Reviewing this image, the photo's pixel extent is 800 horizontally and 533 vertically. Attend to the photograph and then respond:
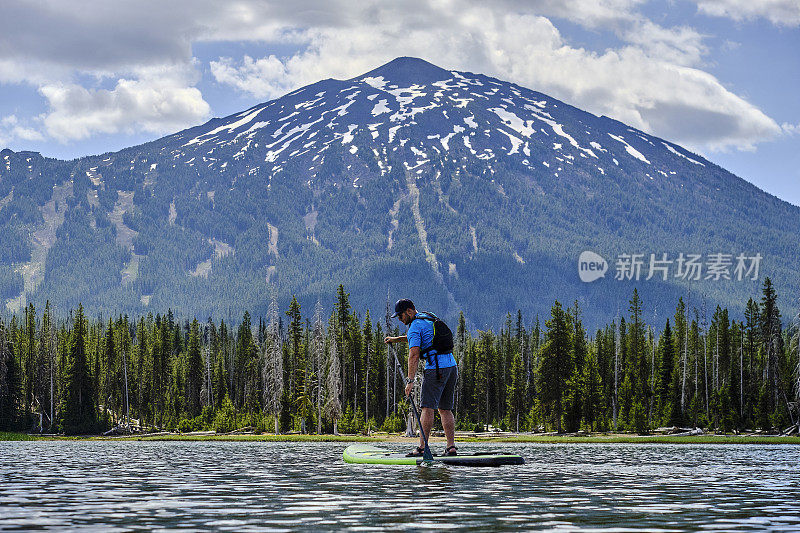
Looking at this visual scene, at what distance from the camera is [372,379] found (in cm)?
11569

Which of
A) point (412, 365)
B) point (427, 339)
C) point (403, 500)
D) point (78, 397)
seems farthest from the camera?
point (78, 397)

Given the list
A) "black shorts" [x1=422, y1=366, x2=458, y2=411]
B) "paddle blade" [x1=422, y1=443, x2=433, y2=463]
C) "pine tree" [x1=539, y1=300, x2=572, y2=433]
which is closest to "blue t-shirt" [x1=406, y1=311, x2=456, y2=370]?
"black shorts" [x1=422, y1=366, x2=458, y2=411]

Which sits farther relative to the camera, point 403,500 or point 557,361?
point 557,361

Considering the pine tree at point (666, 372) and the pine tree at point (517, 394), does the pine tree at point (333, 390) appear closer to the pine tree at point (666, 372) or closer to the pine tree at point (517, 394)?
the pine tree at point (517, 394)

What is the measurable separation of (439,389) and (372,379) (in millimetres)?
93088

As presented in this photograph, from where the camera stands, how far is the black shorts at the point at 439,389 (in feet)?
76.0

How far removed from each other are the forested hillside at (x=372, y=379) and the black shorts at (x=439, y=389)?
50.3 metres

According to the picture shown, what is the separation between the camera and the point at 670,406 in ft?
329

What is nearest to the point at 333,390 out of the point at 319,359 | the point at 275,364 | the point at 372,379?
the point at 319,359

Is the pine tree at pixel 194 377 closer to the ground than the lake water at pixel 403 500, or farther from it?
farther from it

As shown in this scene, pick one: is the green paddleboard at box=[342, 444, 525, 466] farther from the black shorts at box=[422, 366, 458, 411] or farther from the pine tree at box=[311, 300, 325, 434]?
the pine tree at box=[311, 300, 325, 434]

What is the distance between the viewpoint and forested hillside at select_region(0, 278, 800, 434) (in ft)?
306

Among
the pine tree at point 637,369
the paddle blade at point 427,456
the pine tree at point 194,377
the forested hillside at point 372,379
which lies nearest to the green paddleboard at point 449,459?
the paddle blade at point 427,456

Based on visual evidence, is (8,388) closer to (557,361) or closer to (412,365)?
(557,361)
